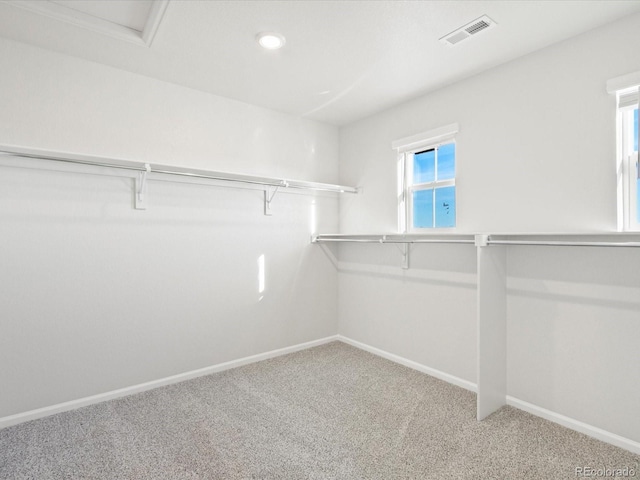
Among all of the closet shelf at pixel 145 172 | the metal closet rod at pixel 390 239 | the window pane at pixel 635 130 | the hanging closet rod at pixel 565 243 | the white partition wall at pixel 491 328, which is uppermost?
the window pane at pixel 635 130

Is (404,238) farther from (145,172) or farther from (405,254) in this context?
(145,172)

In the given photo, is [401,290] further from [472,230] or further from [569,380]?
[569,380]

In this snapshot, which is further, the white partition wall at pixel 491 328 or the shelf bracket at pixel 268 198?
the shelf bracket at pixel 268 198

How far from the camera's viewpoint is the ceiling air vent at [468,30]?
2.01 metres

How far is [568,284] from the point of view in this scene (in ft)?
7.25

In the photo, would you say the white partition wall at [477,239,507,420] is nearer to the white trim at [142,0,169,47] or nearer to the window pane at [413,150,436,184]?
the window pane at [413,150,436,184]

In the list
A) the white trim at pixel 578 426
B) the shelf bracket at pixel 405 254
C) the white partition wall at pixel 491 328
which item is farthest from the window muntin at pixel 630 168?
the shelf bracket at pixel 405 254

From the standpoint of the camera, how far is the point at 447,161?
2969 millimetres

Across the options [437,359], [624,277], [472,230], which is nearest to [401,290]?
[437,359]

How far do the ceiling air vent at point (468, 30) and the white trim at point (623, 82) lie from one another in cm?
73

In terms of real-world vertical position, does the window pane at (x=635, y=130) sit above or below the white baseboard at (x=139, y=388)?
above

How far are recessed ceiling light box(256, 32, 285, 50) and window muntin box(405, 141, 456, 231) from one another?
1501mm

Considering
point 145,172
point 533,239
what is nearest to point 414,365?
point 533,239

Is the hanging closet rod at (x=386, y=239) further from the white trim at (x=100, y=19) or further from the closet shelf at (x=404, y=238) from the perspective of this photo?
the white trim at (x=100, y=19)
